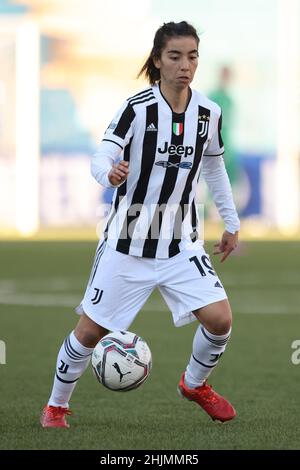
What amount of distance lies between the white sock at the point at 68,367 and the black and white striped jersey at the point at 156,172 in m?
0.55

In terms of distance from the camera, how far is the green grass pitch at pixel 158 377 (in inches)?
236

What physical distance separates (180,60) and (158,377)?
279cm

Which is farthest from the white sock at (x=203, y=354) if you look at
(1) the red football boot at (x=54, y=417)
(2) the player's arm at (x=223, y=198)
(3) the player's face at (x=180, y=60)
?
(3) the player's face at (x=180, y=60)

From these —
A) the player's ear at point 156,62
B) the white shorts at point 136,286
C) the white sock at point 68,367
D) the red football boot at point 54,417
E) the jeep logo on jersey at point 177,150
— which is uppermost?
the player's ear at point 156,62

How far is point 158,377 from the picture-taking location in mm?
8336

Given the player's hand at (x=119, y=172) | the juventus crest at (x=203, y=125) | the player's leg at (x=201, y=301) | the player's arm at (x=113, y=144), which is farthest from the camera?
the juventus crest at (x=203, y=125)

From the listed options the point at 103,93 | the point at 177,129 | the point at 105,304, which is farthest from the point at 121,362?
the point at 103,93

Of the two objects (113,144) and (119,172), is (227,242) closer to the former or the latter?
(113,144)

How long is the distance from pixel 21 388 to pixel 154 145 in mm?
2252

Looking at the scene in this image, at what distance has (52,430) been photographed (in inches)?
245

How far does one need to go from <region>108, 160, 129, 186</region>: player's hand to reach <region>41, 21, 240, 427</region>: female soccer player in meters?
0.42

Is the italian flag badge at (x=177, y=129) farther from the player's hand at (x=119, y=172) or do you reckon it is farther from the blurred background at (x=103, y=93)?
the blurred background at (x=103, y=93)

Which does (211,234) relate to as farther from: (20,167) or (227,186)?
(227,186)

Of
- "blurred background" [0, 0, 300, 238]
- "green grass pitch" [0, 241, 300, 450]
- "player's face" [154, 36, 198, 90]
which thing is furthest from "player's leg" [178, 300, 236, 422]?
"blurred background" [0, 0, 300, 238]
